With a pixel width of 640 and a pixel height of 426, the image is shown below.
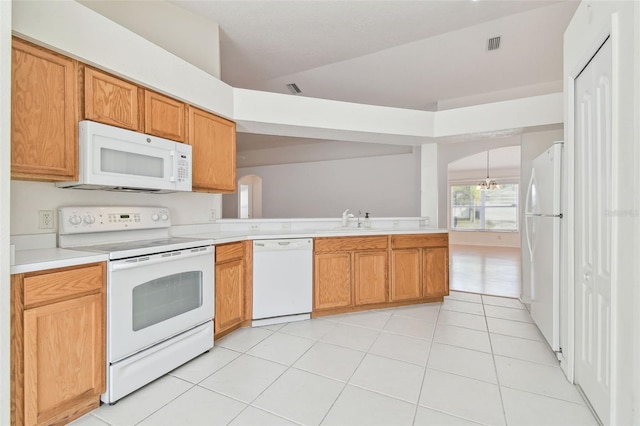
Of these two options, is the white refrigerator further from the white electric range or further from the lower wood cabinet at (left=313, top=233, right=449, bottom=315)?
the white electric range

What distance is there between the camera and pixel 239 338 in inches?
103

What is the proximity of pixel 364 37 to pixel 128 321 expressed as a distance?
3.38 meters

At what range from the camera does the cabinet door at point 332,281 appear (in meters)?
3.07

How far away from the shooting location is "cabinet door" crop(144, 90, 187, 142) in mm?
2209

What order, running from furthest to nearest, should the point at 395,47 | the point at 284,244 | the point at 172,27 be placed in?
1. the point at 395,47
2. the point at 284,244
3. the point at 172,27

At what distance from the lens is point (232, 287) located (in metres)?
2.65

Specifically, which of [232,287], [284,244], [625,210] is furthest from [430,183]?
[232,287]

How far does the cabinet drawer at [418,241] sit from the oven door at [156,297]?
80.3 inches

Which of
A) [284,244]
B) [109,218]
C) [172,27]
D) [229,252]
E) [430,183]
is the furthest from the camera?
[430,183]

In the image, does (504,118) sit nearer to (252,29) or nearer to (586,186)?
(586,186)

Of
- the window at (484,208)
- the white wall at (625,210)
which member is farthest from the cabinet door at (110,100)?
the window at (484,208)

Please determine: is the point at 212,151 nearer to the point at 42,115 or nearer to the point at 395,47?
the point at 42,115

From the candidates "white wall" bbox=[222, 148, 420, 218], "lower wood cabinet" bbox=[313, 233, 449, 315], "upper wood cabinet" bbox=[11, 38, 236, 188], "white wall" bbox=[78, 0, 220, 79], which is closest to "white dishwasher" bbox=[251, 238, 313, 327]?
"lower wood cabinet" bbox=[313, 233, 449, 315]

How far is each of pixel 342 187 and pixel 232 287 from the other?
4515 millimetres
